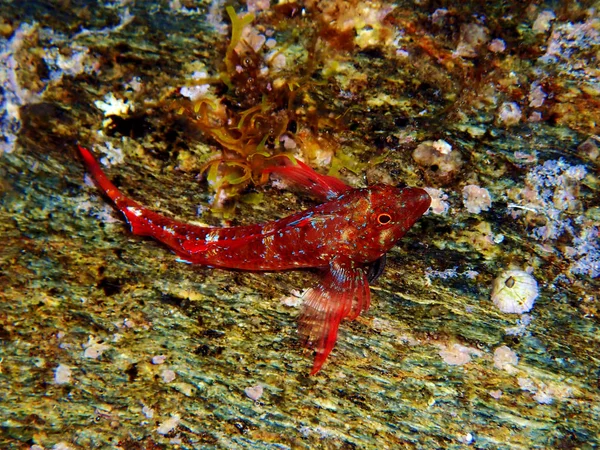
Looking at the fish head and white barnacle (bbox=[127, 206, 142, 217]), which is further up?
the fish head

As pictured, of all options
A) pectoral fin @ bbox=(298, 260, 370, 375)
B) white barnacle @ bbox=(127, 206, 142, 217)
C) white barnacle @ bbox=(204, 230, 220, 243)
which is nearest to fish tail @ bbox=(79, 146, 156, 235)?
white barnacle @ bbox=(127, 206, 142, 217)

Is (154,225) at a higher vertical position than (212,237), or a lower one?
lower

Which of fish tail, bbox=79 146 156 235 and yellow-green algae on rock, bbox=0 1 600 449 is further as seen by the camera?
fish tail, bbox=79 146 156 235

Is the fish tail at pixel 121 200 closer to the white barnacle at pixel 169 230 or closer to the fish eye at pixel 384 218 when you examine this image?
the white barnacle at pixel 169 230

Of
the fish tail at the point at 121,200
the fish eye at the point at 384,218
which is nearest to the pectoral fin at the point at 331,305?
the fish eye at the point at 384,218

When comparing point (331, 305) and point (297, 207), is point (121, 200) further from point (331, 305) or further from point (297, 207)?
point (331, 305)

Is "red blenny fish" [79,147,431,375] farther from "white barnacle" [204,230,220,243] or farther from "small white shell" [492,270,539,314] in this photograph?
"small white shell" [492,270,539,314]

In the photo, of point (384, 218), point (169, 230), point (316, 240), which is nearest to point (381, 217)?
point (384, 218)
